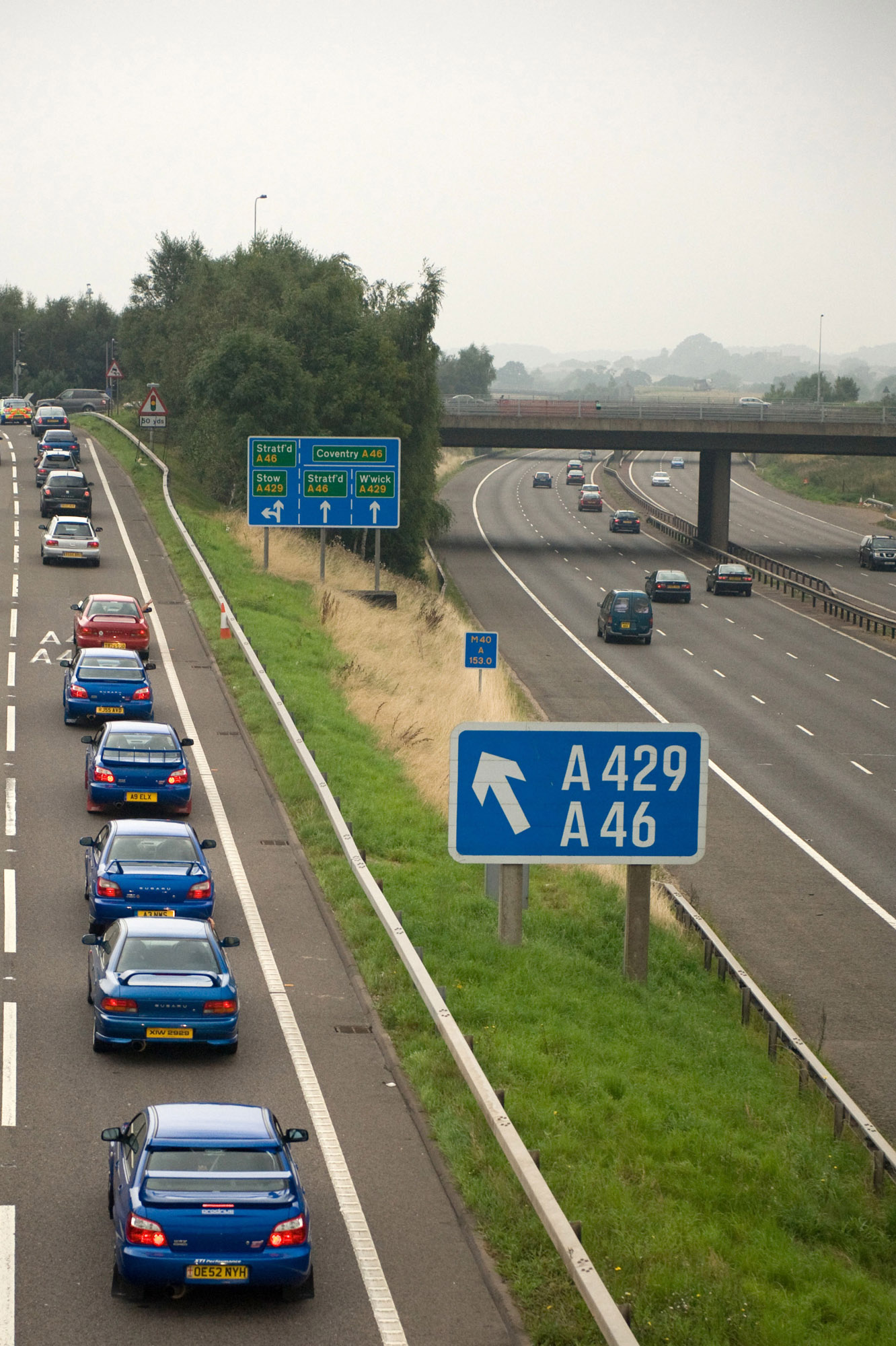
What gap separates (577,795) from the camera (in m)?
15.5

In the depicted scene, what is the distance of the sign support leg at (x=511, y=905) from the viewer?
16.7 metres

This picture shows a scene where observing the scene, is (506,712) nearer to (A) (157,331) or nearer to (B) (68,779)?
(B) (68,779)

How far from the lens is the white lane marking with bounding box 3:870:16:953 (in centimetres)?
1672

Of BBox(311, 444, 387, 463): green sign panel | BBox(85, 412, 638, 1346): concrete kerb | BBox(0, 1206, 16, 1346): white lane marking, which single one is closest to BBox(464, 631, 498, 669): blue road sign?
BBox(85, 412, 638, 1346): concrete kerb

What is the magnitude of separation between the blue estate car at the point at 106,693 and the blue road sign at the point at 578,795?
12710 mm

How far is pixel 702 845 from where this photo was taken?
1559 centimetres

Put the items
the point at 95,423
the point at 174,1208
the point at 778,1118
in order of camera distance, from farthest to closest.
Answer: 1. the point at 95,423
2. the point at 778,1118
3. the point at 174,1208

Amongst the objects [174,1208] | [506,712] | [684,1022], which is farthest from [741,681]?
[174,1208]

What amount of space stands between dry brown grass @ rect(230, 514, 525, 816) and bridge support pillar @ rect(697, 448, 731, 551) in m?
26.7

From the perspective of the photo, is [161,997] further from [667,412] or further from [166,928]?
[667,412]

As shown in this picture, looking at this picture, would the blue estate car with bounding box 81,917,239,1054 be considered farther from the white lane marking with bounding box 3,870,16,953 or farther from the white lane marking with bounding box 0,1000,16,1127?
the white lane marking with bounding box 3,870,16,953

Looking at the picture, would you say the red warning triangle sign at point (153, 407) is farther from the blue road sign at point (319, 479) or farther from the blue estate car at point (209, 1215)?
the blue estate car at point (209, 1215)

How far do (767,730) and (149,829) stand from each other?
27801mm

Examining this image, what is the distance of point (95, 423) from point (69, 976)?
68.6 meters
